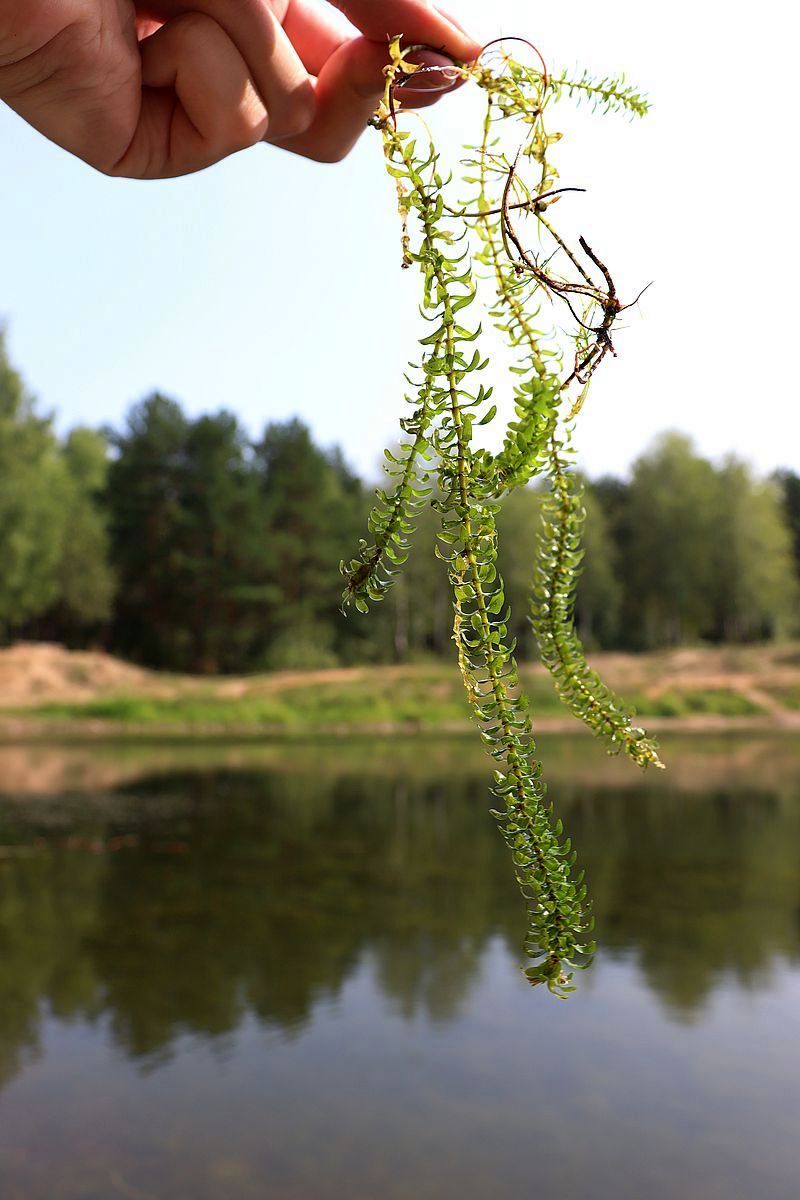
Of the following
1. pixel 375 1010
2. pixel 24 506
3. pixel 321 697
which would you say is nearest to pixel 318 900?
pixel 375 1010

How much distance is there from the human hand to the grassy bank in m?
13.7

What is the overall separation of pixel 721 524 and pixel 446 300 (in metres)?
21.1

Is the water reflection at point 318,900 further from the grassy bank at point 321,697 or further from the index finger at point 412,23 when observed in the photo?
the index finger at point 412,23

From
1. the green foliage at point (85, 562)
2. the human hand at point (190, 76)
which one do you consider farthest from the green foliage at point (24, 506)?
the human hand at point (190, 76)

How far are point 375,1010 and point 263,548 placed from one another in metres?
13.3

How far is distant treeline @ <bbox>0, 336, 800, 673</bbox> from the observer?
710 inches

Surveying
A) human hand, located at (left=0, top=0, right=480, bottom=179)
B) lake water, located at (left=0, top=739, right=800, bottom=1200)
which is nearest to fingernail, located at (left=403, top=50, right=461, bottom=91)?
human hand, located at (left=0, top=0, right=480, bottom=179)

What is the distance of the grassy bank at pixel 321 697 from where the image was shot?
14422mm

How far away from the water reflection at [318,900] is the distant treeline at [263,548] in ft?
27.4

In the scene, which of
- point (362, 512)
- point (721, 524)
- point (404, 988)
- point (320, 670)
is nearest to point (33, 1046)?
point (404, 988)

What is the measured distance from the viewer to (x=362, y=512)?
20.0 m

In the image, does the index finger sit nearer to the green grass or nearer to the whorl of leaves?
the whorl of leaves

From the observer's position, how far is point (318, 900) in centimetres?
682

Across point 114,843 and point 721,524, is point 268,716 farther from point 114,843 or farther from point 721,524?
point 721,524
